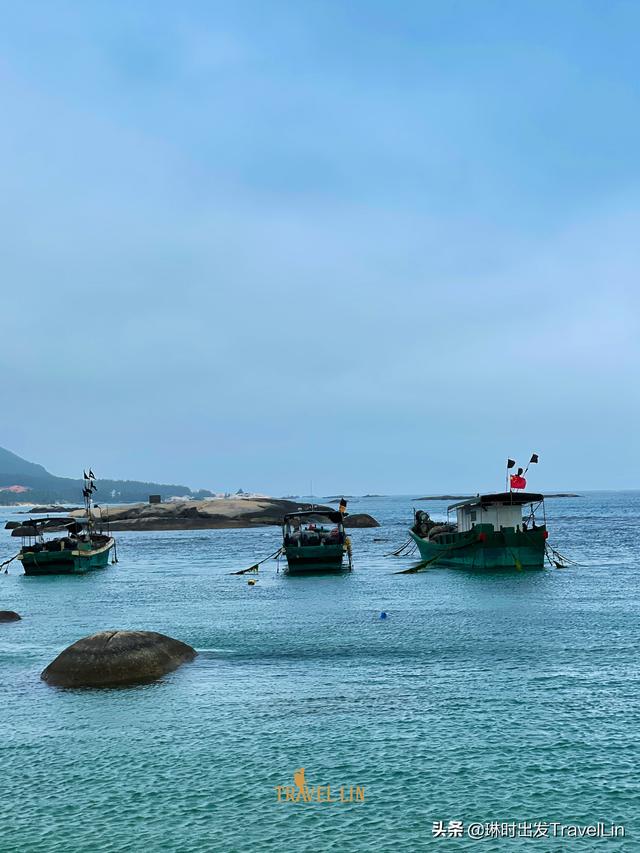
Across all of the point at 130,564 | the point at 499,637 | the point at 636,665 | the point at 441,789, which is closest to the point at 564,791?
the point at 441,789

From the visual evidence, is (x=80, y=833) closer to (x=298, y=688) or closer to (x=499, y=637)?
(x=298, y=688)

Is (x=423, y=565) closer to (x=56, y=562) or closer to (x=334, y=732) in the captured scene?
(x=56, y=562)

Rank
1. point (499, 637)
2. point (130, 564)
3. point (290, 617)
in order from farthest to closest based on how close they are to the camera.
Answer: point (130, 564)
point (290, 617)
point (499, 637)

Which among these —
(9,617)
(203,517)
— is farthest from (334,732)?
(203,517)

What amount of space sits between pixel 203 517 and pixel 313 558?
94.7m

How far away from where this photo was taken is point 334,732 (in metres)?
19.5

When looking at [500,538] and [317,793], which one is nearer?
[317,793]

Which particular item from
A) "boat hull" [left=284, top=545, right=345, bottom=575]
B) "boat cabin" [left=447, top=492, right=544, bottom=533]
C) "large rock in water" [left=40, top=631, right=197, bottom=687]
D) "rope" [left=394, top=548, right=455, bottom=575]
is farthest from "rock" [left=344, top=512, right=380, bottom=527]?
"large rock in water" [left=40, top=631, right=197, bottom=687]

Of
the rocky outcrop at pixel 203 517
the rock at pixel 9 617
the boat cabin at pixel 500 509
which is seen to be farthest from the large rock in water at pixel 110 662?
the rocky outcrop at pixel 203 517

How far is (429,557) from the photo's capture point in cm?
7050

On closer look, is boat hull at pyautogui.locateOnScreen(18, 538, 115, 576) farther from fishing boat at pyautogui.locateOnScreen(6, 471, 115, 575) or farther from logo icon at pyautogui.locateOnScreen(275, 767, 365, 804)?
logo icon at pyautogui.locateOnScreen(275, 767, 365, 804)

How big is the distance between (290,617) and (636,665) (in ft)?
57.5

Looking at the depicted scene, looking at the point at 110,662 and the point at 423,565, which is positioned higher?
the point at 110,662

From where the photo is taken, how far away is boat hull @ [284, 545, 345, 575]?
206 feet
